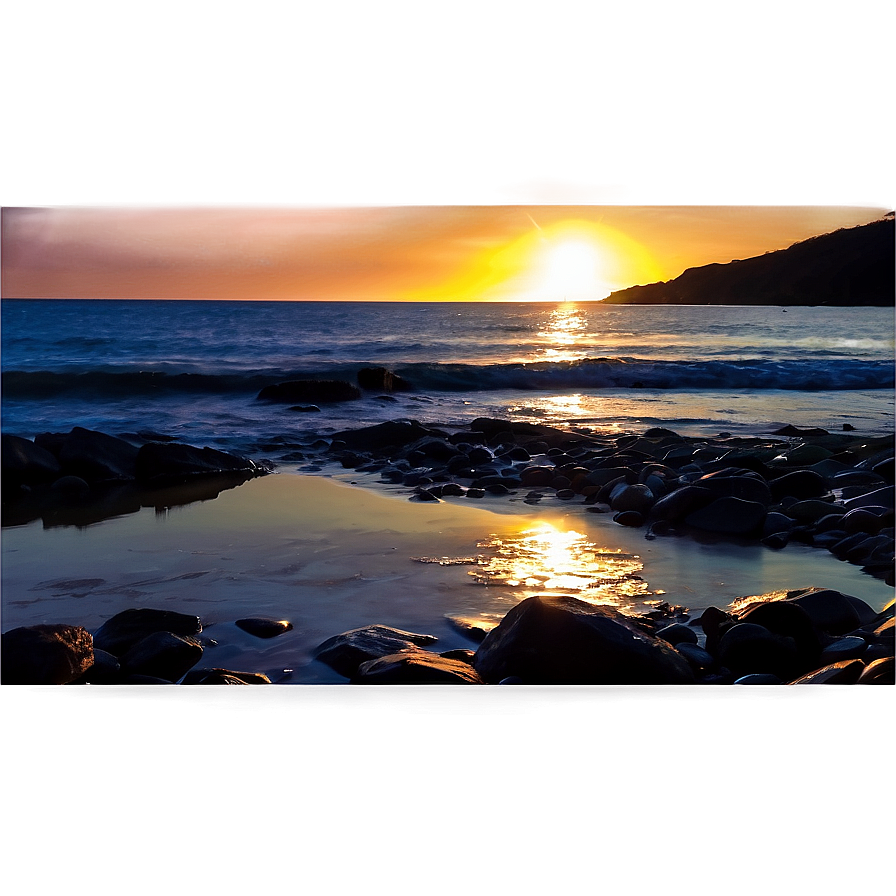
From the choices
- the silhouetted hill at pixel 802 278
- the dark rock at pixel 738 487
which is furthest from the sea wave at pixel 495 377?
the dark rock at pixel 738 487

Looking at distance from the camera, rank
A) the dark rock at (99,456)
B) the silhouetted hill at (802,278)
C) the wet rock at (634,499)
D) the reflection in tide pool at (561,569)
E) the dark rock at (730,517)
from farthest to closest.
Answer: the dark rock at (99,456) → the wet rock at (634,499) → the dark rock at (730,517) → the silhouetted hill at (802,278) → the reflection in tide pool at (561,569)

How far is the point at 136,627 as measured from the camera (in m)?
2.09

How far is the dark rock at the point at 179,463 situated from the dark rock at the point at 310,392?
0.25m

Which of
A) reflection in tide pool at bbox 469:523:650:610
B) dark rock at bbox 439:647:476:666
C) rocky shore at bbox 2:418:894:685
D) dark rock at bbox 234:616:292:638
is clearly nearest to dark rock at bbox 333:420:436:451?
rocky shore at bbox 2:418:894:685

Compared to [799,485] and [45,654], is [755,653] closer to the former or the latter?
[799,485]

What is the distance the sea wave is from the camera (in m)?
2.77

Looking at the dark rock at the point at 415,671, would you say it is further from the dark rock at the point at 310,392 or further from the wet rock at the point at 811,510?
the wet rock at the point at 811,510

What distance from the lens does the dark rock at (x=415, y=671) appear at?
6.39ft

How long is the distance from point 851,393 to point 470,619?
1.79 metres

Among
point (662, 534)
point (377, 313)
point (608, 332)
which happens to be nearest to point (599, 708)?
point (662, 534)

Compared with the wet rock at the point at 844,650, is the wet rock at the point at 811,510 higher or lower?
higher

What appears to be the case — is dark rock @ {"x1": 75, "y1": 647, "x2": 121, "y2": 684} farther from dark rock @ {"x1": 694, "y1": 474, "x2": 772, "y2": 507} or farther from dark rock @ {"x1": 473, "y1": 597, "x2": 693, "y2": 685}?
dark rock @ {"x1": 694, "y1": 474, "x2": 772, "y2": 507}

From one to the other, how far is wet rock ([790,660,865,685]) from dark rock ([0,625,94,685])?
1.72 metres

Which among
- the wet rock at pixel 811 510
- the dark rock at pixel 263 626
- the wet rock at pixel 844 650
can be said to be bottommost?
the wet rock at pixel 844 650
